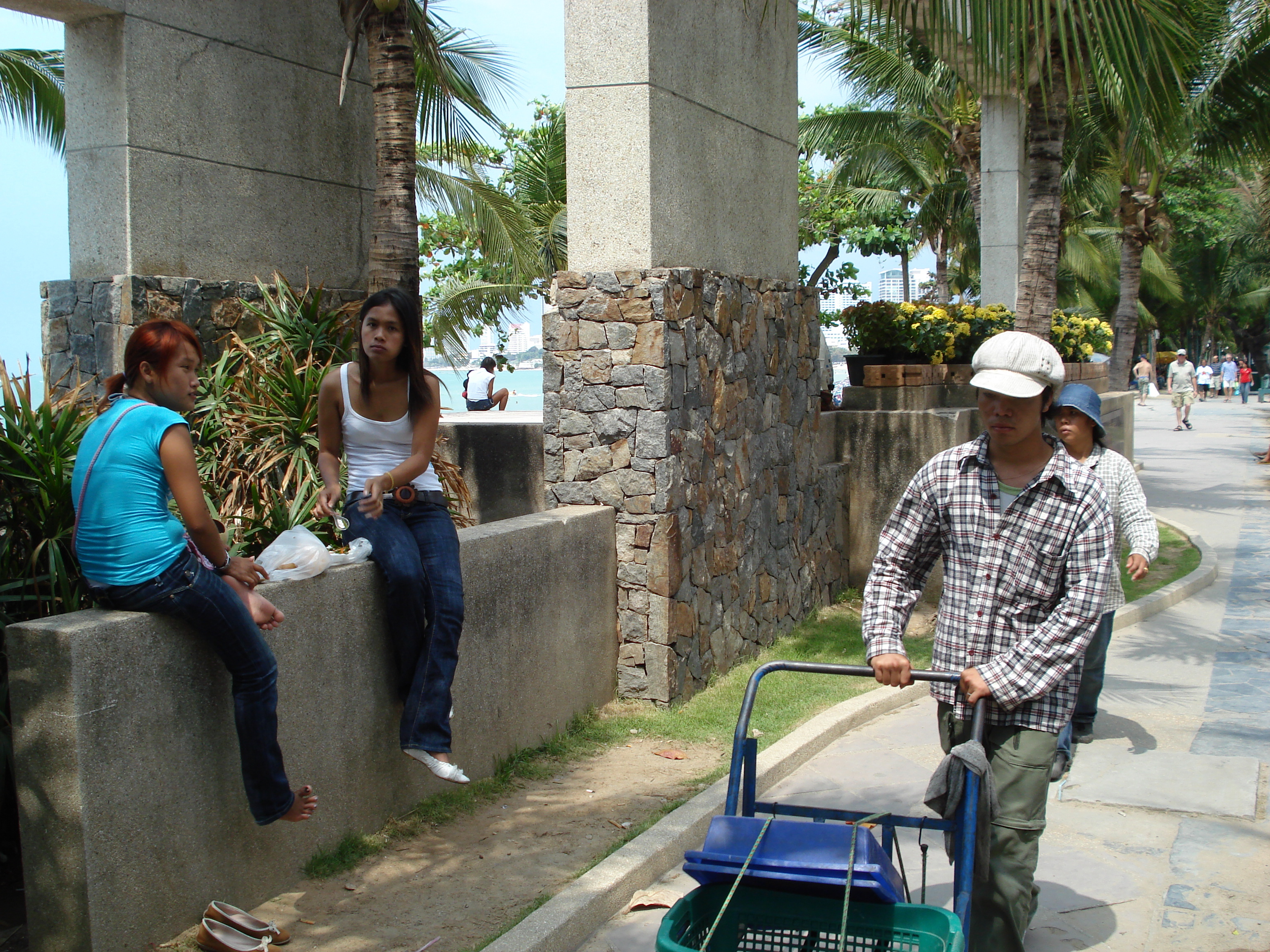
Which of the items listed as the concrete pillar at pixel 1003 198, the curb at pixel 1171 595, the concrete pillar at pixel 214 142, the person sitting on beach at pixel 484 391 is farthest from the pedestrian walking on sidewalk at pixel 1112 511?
the person sitting on beach at pixel 484 391

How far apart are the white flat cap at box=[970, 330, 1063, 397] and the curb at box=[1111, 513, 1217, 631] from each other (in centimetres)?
520

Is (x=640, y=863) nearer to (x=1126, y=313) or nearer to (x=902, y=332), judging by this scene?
(x=902, y=332)

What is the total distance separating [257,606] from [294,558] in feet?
1.32

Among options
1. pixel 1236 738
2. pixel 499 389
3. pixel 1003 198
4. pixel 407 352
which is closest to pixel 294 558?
pixel 407 352

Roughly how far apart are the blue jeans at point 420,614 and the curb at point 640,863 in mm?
849

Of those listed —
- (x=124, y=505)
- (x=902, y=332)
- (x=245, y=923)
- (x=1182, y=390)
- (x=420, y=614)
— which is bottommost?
(x=245, y=923)

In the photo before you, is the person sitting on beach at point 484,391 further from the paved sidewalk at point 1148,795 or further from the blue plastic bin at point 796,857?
the blue plastic bin at point 796,857

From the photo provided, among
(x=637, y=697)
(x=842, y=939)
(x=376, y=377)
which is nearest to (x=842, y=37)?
(x=637, y=697)

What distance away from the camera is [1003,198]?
13.9 meters

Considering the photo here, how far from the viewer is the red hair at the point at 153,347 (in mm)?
3783

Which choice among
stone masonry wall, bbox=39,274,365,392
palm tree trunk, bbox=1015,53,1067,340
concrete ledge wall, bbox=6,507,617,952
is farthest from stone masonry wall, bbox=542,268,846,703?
palm tree trunk, bbox=1015,53,1067,340

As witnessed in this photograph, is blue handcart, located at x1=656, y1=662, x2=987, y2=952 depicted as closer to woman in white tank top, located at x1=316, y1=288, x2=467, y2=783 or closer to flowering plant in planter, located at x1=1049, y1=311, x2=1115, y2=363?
woman in white tank top, located at x1=316, y1=288, x2=467, y2=783

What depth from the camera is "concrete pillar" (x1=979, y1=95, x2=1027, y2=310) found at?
13.7m

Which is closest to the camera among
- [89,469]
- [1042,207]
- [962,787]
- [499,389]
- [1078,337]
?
[962,787]
